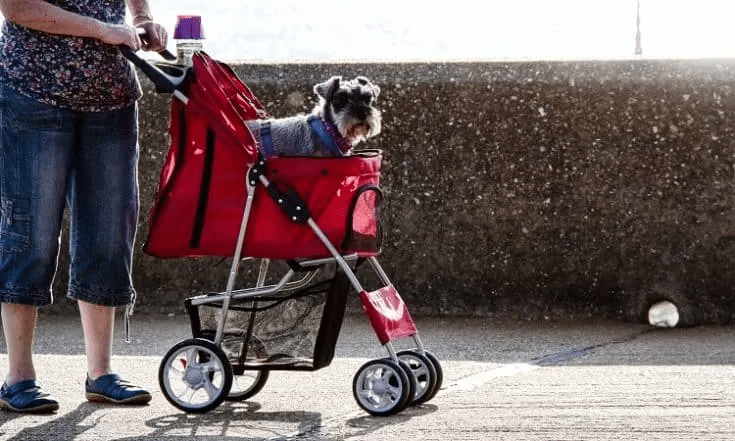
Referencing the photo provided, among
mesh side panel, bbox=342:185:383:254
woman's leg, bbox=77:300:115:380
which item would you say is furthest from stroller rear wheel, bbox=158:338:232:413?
mesh side panel, bbox=342:185:383:254

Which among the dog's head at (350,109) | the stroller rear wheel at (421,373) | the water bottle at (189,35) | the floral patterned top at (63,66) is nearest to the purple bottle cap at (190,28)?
→ the water bottle at (189,35)

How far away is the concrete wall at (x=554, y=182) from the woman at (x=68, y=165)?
2.13 m

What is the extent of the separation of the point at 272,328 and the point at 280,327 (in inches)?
1.0

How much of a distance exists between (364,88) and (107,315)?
1.16m

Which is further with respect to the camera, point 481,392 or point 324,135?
point 481,392

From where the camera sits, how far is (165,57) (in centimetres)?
490

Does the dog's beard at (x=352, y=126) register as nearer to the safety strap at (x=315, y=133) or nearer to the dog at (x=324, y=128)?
the dog at (x=324, y=128)

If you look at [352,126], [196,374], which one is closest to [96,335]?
[196,374]

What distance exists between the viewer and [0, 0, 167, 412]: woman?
4520 millimetres

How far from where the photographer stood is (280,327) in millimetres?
4734

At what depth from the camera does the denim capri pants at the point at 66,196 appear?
4.54m

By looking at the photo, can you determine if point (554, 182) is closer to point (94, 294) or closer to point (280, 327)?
point (280, 327)

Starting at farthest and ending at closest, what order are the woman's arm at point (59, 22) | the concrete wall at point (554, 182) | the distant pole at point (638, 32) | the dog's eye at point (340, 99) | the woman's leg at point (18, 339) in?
the distant pole at point (638, 32), the concrete wall at point (554, 182), the dog's eye at point (340, 99), the woman's leg at point (18, 339), the woman's arm at point (59, 22)

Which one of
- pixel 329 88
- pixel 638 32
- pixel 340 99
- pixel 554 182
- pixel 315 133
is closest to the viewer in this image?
pixel 315 133
